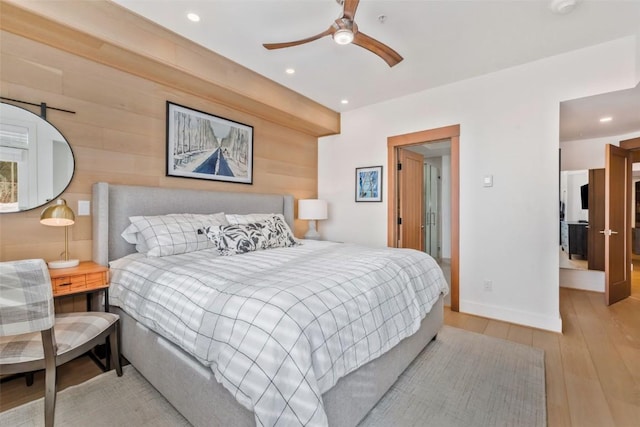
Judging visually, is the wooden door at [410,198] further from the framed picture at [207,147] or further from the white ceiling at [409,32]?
the framed picture at [207,147]

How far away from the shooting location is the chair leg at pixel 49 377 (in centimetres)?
141

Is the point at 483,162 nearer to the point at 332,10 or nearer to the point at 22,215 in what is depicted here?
the point at 332,10

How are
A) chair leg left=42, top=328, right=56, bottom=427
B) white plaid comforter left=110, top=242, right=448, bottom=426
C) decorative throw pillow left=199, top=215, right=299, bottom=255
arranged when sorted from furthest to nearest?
decorative throw pillow left=199, top=215, right=299, bottom=255, chair leg left=42, top=328, right=56, bottom=427, white plaid comforter left=110, top=242, right=448, bottom=426

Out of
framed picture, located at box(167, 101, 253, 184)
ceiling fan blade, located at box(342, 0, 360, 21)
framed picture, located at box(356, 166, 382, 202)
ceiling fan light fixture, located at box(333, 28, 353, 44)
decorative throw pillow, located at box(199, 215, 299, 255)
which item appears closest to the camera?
ceiling fan blade, located at box(342, 0, 360, 21)

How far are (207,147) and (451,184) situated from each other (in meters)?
2.84

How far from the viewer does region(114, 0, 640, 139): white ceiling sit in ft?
6.97

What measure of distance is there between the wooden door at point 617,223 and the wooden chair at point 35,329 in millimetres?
5069

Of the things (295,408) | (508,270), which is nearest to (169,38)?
(295,408)

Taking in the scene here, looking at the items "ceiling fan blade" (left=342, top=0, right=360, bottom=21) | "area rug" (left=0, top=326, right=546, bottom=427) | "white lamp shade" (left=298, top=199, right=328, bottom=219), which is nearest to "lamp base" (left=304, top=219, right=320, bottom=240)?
"white lamp shade" (left=298, top=199, right=328, bottom=219)

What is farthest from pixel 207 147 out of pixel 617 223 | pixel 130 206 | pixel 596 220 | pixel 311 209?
pixel 596 220

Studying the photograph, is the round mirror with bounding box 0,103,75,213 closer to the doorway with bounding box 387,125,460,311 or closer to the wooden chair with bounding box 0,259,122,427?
the wooden chair with bounding box 0,259,122,427

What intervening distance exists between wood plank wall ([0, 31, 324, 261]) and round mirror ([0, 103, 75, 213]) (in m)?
0.06

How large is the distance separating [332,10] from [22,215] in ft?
8.97

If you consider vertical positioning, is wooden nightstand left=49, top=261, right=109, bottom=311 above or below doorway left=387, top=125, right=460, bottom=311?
below
